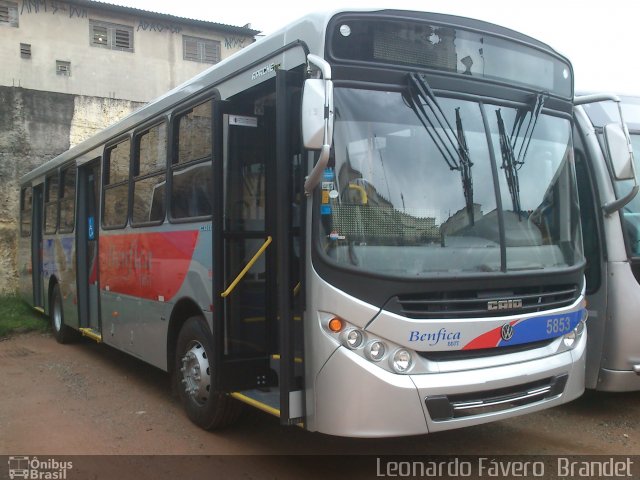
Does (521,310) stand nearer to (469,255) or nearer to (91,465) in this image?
(469,255)

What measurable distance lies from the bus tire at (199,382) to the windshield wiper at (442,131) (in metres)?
2.32

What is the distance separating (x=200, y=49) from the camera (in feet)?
94.4

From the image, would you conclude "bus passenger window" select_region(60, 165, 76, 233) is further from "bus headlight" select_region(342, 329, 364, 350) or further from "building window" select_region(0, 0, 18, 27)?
"building window" select_region(0, 0, 18, 27)

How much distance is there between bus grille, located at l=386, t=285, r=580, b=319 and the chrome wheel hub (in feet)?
6.81

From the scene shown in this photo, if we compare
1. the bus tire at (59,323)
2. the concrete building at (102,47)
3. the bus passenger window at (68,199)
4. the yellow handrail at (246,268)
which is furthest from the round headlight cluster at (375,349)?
the concrete building at (102,47)

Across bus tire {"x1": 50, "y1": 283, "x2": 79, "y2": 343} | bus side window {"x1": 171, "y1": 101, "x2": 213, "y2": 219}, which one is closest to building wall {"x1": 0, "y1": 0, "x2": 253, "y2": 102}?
bus tire {"x1": 50, "y1": 283, "x2": 79, "y2": 343}

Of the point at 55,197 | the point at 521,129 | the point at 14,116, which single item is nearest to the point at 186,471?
the point at 521,129

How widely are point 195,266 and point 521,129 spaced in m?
2.80

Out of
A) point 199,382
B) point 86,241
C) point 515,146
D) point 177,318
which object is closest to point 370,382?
point 515,146

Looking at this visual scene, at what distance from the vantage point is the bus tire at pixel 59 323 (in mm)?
9586

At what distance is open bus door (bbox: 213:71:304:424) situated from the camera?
4637 millimetres

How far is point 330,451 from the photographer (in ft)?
15.7

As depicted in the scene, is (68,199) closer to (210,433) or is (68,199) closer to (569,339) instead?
(210,433)

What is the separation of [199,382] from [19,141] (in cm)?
1034
